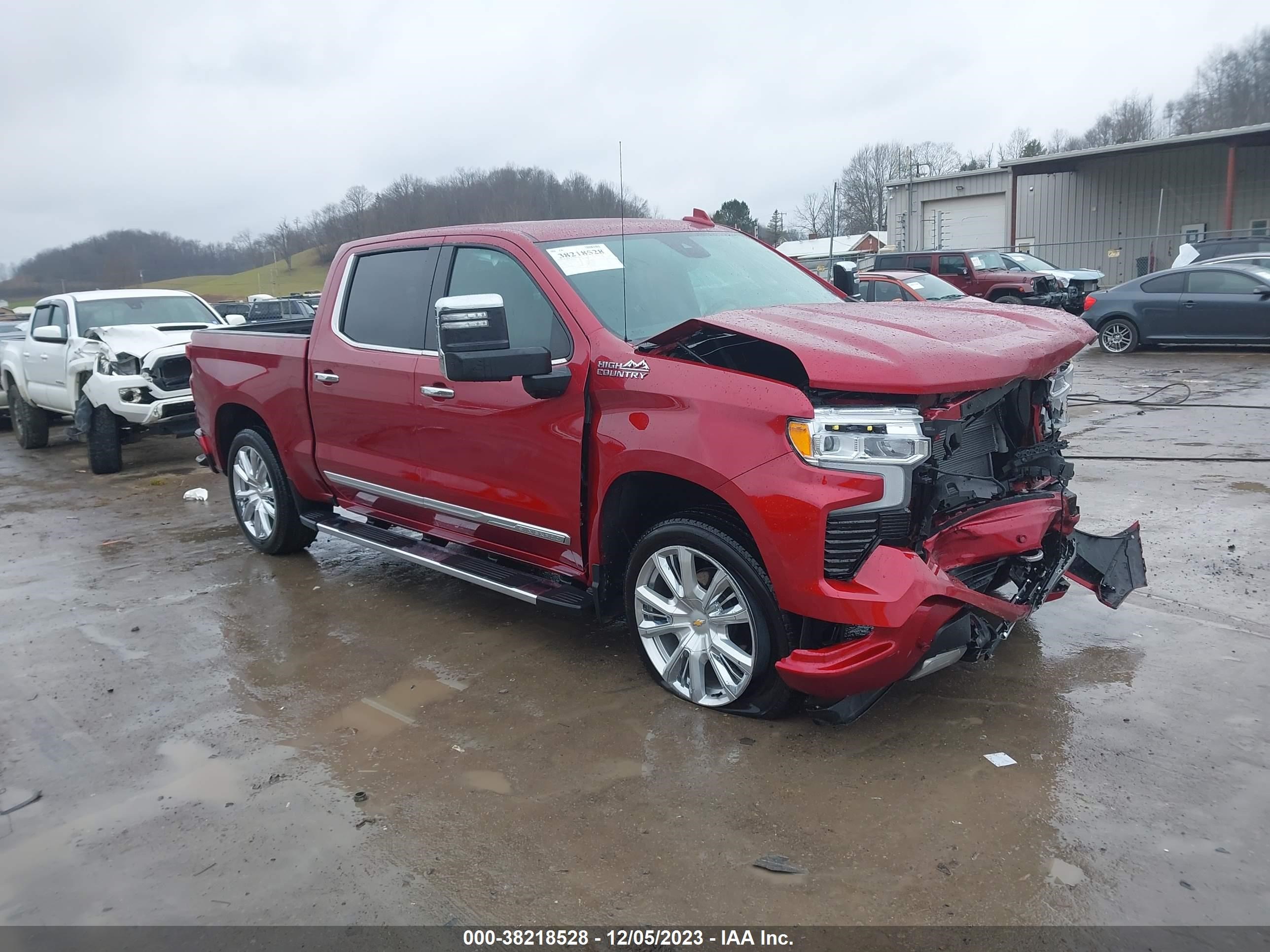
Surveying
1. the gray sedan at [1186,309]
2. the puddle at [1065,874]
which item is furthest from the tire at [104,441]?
the gray sedan at [1186,309]

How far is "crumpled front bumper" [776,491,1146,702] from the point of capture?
3.26 m

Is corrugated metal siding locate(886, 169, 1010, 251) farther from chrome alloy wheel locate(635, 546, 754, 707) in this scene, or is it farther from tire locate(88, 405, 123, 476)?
chrome alloy wheel locate(635, 546, 754, 707)

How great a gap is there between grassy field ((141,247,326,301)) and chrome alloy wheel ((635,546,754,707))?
531 cm

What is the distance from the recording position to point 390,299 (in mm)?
5156

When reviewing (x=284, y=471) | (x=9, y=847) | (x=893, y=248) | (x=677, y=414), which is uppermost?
(x=893, y=248)

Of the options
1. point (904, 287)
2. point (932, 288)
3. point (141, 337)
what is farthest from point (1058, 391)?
point (932, 288)

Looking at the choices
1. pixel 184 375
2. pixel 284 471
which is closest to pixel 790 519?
pixel 284 471

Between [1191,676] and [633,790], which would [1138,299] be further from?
[633,790]

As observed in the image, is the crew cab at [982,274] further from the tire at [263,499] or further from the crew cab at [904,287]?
the tire at [263,499]

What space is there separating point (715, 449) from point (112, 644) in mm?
3500

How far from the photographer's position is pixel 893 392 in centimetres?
322

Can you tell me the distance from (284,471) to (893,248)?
36.3 metres

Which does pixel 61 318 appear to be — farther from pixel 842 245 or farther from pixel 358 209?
pixel 842 245

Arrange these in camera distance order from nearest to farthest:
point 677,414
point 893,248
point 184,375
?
point 677,414 → point 184,375 → point 893,248
